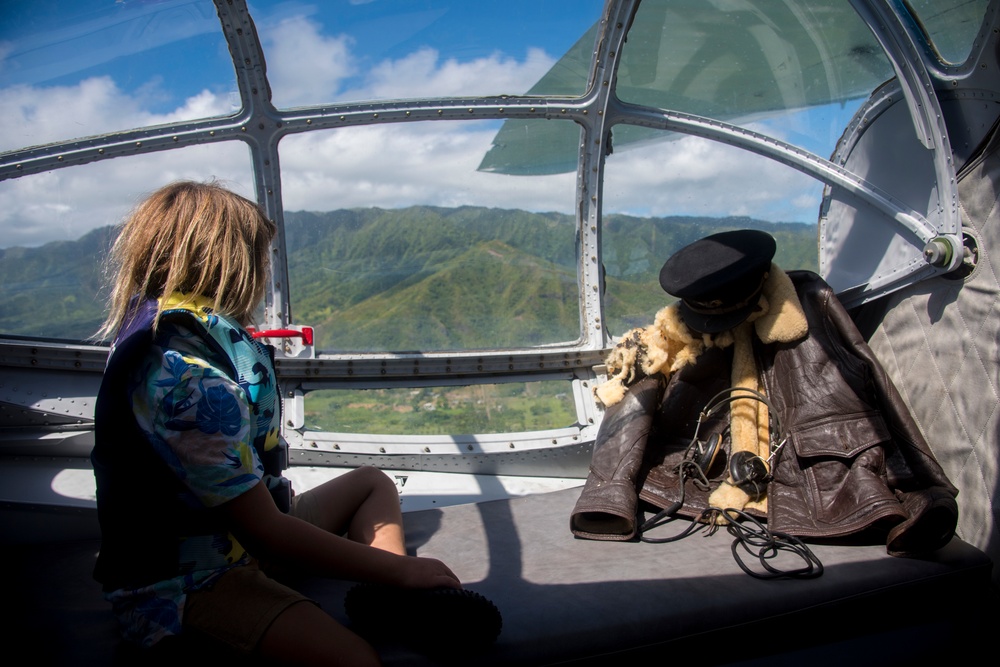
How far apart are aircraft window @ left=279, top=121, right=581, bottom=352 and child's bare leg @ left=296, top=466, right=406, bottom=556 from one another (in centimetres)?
167

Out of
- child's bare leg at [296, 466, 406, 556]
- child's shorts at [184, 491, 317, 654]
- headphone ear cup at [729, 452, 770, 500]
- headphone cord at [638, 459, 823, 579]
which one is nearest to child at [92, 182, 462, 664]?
child's shorts at [184, 491, 317, 654]

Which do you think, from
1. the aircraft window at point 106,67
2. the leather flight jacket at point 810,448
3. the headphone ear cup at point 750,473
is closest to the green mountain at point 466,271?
the aircraft window at point 106,67

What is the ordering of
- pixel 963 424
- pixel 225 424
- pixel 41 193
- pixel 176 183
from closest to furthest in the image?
pixel 225 424
pixel 176 183
pixel 963 424
pixel 41 193

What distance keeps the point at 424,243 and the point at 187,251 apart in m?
2.46

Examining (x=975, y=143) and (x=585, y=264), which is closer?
(x=975, y=143)

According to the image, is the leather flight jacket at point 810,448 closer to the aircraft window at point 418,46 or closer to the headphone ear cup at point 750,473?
the headphone ear cup at point 750,473

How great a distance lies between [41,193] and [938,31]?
4583 mm

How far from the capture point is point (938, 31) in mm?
3312

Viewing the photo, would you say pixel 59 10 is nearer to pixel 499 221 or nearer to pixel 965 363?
pixel 499 221

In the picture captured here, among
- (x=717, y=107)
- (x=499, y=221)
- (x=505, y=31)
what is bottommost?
(x=499, y=221)

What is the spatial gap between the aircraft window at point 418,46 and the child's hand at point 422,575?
2735mm

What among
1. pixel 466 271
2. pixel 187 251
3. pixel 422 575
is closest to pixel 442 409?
pixel 466 271

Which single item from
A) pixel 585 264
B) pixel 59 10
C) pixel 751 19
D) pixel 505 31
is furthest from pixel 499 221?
pixel 59 10

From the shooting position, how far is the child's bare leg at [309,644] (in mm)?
1747
